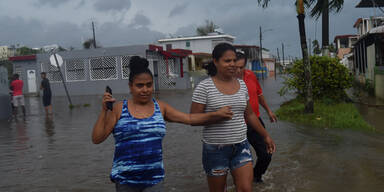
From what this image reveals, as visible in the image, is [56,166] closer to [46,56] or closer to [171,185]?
[171,185]

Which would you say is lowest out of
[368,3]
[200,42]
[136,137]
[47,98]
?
[47,98]

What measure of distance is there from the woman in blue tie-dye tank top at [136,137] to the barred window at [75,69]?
3045 cm

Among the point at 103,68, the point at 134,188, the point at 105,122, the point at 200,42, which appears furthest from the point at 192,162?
the point at 200,42

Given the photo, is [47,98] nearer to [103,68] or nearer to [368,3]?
[103,68]

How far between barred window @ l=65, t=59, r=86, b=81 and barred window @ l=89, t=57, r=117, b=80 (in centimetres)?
90

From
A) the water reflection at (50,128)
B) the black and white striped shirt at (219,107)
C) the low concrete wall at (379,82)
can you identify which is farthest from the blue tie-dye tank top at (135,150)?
the low concrete wall at (379,82)

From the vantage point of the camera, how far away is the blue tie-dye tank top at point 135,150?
9.91 feet

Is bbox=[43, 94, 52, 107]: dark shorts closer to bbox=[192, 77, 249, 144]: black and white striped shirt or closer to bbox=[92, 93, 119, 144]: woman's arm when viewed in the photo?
bbox=[192, 77, 249, 144]: black and white striped shirt

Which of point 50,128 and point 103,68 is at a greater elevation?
point 103,68

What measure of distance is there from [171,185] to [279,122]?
6.10 m

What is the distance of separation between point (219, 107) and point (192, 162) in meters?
3.27

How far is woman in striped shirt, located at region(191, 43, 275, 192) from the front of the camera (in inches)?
145

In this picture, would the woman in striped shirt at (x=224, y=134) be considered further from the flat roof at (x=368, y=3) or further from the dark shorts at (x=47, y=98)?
the flat roof at (x=368, y=3)

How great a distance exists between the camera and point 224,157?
3697 mm
